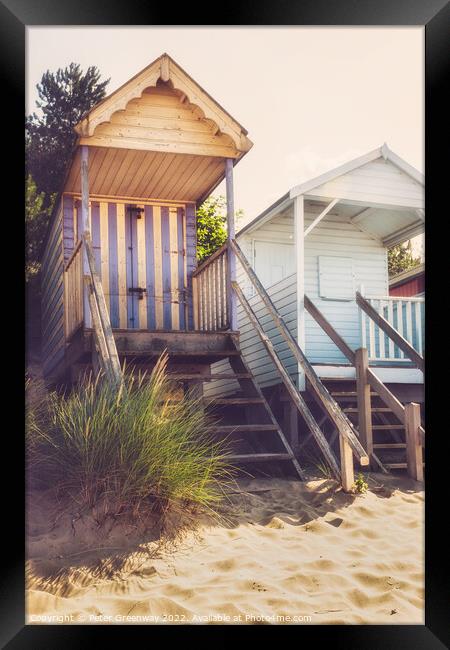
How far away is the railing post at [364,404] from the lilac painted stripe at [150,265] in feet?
9.02

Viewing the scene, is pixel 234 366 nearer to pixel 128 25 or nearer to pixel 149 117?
pixel 149 117

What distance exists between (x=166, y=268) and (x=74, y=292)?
154 cm

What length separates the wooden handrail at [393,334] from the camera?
906 centimetres

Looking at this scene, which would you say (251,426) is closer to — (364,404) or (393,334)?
(364,404)

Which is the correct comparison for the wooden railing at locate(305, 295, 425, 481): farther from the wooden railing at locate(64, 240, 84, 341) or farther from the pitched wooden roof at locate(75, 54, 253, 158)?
the wooden railing at locate(64, 240, 84, 341)

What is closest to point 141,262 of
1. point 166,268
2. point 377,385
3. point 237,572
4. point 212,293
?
point 166,268

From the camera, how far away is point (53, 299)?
10.4m

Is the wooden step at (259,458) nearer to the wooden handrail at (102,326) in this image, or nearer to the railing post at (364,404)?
→ the railing post at (364,404)

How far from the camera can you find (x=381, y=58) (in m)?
5.98

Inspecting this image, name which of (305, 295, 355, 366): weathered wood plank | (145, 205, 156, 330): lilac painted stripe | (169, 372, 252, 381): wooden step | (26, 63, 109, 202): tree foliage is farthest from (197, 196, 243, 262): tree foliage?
(169, 372, 252, 381): wooden step

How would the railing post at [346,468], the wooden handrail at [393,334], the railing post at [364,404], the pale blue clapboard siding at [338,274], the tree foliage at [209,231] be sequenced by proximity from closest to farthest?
the railing post at [346,468]
the railing post at [364,404]
the wooden handrail at [393,334]
the pale blue clapboard siding at [338,274]
the tree foliage at [209,231]

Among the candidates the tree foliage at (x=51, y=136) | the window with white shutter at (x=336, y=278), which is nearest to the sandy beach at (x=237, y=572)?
the tree foliage at (x=51, y=136)

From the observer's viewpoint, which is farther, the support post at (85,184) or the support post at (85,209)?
the support post at (85,184)

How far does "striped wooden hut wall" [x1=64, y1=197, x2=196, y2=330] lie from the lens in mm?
9398
